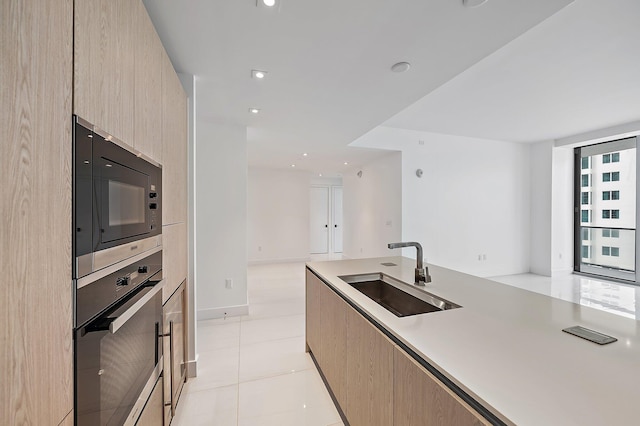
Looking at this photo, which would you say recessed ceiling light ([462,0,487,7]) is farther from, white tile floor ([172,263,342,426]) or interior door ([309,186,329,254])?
interior door ([309,186,329,254])

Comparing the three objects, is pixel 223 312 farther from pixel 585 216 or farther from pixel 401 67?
pixel 585 216

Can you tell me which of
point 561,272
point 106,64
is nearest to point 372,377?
point 106,64

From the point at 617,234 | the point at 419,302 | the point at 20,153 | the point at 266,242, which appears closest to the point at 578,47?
the point at 419,302

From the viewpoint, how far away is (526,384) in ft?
2.29

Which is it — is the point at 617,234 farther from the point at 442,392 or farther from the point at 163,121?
the point at 163,121

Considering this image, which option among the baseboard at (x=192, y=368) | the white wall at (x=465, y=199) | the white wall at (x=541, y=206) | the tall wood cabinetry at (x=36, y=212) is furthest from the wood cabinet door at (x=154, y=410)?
the white wall at (x=541, y=206)

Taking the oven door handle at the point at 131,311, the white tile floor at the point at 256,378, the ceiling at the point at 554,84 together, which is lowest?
the white tile floor at the point at 256,378

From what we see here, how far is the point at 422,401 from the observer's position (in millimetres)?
864

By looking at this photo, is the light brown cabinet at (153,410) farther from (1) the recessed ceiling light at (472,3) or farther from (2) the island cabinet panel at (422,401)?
(1) the recessed ceiling light at (472,3)

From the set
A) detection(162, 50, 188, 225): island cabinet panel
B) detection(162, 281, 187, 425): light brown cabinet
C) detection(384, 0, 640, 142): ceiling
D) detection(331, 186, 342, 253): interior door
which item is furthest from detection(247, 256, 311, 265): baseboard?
detection(162, 50, 188, 225): island cabinet panel

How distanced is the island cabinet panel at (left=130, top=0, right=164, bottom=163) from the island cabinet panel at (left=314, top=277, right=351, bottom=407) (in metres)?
1.35

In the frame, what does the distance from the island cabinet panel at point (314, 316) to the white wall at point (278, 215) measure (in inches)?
179

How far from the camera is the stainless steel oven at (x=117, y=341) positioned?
2.38 ft

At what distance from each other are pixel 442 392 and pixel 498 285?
1.13 meters
